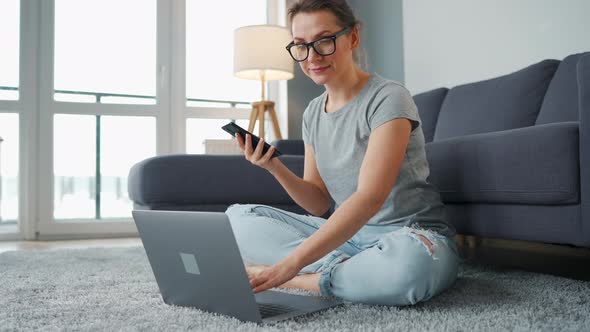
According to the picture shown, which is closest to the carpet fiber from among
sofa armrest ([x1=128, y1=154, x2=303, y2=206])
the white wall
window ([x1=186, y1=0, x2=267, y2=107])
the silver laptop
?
the silver laptop

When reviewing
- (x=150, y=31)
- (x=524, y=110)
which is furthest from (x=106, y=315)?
(x=150, y=31)

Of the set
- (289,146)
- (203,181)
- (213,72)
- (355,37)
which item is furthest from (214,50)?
(355,37)

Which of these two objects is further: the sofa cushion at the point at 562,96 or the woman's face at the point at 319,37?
the sofa cushion at the point at 562,96

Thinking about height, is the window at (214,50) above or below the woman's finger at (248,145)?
above

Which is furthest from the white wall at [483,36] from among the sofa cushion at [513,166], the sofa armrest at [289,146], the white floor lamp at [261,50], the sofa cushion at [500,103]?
the sofa cushion at [513,166]

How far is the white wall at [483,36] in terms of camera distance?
8.01 feet

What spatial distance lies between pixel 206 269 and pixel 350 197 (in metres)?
0.31

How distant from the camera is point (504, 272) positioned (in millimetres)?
1643

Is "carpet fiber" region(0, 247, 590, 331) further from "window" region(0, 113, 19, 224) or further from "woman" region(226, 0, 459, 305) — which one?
"window" region(0, 113, 19, 224)

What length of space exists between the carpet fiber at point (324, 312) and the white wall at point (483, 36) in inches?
51.8

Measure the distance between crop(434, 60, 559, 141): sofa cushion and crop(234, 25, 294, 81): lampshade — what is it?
129cm

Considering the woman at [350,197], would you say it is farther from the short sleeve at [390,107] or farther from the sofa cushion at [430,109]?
the sofa cushion at [430,109]

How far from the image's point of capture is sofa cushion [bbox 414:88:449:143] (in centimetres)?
263

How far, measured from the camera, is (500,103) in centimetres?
222
